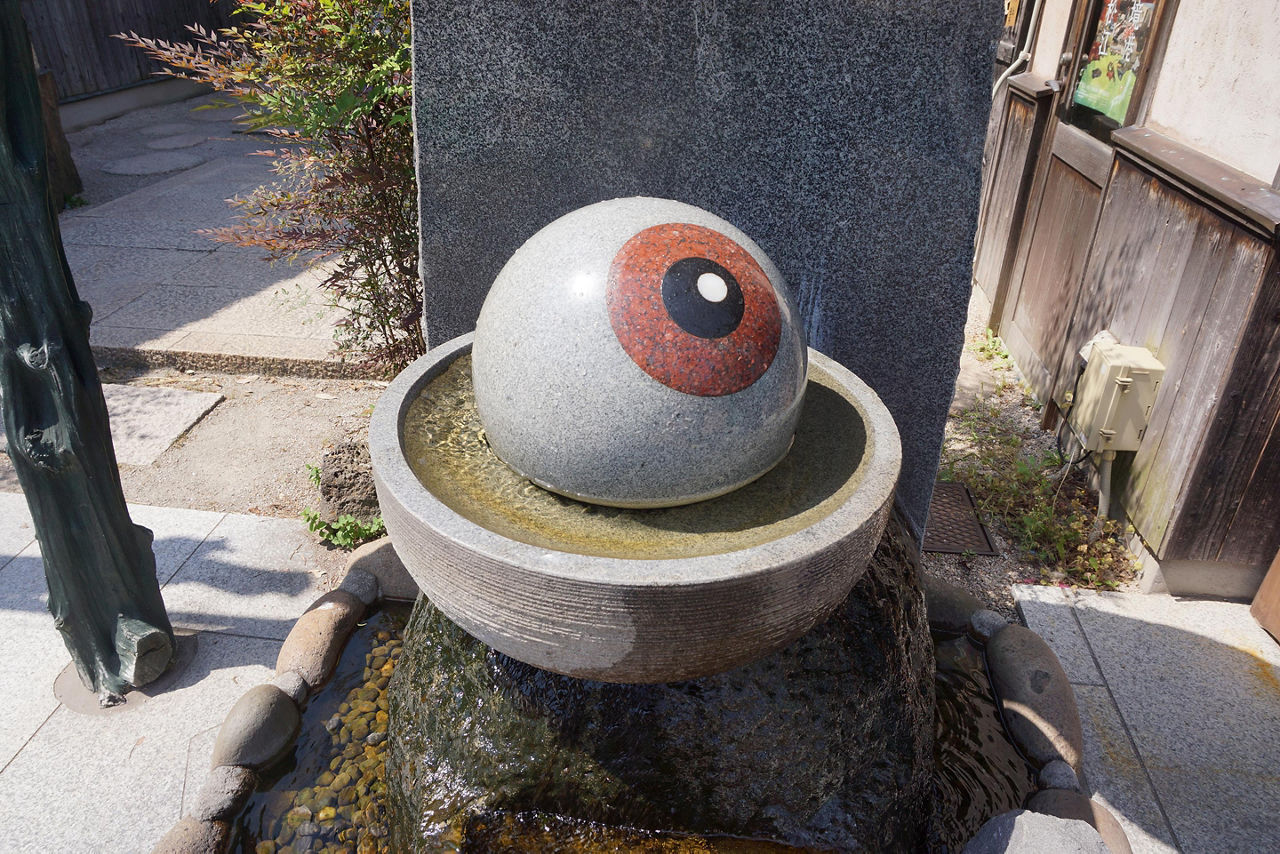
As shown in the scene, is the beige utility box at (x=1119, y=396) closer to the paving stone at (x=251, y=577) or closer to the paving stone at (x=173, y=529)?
the paving stone at (x=251, y=577)

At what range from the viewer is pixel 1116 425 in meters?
4.74

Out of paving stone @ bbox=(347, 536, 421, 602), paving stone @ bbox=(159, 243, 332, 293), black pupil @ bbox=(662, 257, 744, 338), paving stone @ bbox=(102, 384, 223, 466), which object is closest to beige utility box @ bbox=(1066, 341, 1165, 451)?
black pupil @ bbox=(662, 257, 744, 338)

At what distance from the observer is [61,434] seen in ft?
10.6

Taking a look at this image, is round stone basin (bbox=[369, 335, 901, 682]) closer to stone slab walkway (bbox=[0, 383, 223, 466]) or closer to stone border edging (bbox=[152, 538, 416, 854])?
stone border edging (bbox=[152, 538, 416, 854])

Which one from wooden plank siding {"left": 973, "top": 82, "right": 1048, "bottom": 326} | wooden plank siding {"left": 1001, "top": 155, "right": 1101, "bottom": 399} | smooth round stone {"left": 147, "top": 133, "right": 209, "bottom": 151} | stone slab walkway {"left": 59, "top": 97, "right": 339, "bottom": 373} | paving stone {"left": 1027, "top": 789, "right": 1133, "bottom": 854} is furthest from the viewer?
smooth round stone {"left": 147, "top": 133, "right": 209, "bottom": 151}

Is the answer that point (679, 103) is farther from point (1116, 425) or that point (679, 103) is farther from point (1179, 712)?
point (1179, 712)

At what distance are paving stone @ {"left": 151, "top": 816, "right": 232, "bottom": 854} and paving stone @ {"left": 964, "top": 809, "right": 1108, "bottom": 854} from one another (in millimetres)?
2569

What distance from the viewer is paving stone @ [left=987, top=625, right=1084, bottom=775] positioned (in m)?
3.31

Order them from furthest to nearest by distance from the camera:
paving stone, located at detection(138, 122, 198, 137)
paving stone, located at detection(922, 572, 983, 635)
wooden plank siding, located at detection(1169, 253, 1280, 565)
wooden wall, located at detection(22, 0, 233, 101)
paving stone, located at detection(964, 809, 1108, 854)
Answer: paving stone, located at detection(138, 122, 198, 137)
wooden wall, located at detection(22, 0, 233, 101)
paving stone, located at detection(922, 572, 983, 635)
wooden plank siding, located at detection(1169, 253, 1280, 565)
paving stone, located at detection(964, 809, 1108, 854)

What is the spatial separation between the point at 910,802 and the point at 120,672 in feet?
10.7

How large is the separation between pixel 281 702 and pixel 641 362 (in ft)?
6.98

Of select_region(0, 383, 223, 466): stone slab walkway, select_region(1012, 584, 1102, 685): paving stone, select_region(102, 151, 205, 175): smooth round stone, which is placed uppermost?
select_region(102, 151, 205, 175): smooth round stone

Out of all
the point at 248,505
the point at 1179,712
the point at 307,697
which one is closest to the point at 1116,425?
the point at 1179,712

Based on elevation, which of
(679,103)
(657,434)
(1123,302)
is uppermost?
(679,103)
